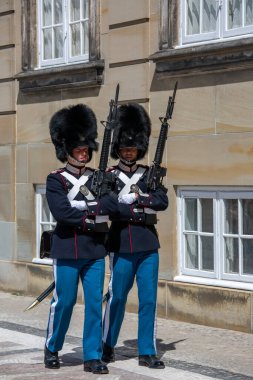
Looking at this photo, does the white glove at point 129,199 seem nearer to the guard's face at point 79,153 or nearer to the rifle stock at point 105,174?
the rifle stock at point 105,174

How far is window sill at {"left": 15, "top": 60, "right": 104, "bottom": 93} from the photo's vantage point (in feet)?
38.3

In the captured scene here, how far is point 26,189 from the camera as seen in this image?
1289 centimetres

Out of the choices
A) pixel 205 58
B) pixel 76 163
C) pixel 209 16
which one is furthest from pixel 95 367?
pixel 209 16

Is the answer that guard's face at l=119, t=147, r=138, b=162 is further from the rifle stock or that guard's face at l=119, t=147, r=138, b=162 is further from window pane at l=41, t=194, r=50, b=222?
window pane at l=41, t=194, r=50, b=222

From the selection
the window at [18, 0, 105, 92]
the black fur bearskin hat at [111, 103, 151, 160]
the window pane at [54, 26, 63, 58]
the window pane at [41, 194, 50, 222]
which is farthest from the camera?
the window pane at [41, 194, 50, 222]

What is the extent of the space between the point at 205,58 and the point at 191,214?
1.62 meters

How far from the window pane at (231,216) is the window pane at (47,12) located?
12.7ft

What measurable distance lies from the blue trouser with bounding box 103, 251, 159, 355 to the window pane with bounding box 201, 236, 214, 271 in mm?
2319

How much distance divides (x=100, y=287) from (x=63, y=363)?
2.56ft

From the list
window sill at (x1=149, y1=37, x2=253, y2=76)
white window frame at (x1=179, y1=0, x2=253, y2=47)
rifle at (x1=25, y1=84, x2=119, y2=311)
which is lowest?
rifle at (x1=25, y1=84, x2=119, y2=311)

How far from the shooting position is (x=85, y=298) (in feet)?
26.4

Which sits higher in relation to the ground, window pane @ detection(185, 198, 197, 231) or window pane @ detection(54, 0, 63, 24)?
window pane @ detection(54, 0, 63, 24)

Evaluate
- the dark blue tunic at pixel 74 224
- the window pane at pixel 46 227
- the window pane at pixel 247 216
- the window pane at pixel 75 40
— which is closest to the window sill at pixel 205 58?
the window pane at pixel 247 216

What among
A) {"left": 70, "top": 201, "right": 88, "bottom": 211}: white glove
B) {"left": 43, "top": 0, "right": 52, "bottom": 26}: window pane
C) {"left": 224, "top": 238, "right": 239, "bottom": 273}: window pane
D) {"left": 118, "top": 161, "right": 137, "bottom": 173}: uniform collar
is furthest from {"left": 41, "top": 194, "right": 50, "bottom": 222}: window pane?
{"left": 70, "top": 201, "right": 88, "bottom": 211}: white glove
